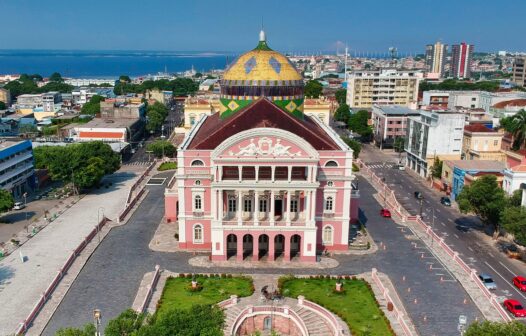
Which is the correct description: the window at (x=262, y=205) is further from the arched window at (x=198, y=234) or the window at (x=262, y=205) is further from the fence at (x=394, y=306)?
the fence at (x=394, y=306)

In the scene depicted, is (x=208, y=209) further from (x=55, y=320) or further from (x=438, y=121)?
(x=438, y=121)

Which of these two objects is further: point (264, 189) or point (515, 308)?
point (264, 189)

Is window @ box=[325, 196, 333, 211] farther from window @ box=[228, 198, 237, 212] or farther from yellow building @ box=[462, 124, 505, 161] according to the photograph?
yellow building @ box=[462, 124, 505, 161]

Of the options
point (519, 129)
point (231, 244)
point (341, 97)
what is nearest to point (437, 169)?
point (519, 129)

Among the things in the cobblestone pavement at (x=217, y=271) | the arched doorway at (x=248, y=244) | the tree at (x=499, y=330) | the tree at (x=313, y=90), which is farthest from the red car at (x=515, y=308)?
the tree at (x=313, y=90)

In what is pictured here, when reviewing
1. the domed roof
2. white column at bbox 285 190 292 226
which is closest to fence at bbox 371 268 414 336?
white column at bbox 285 190 292 226

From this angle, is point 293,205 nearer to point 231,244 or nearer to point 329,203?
point 329,203
